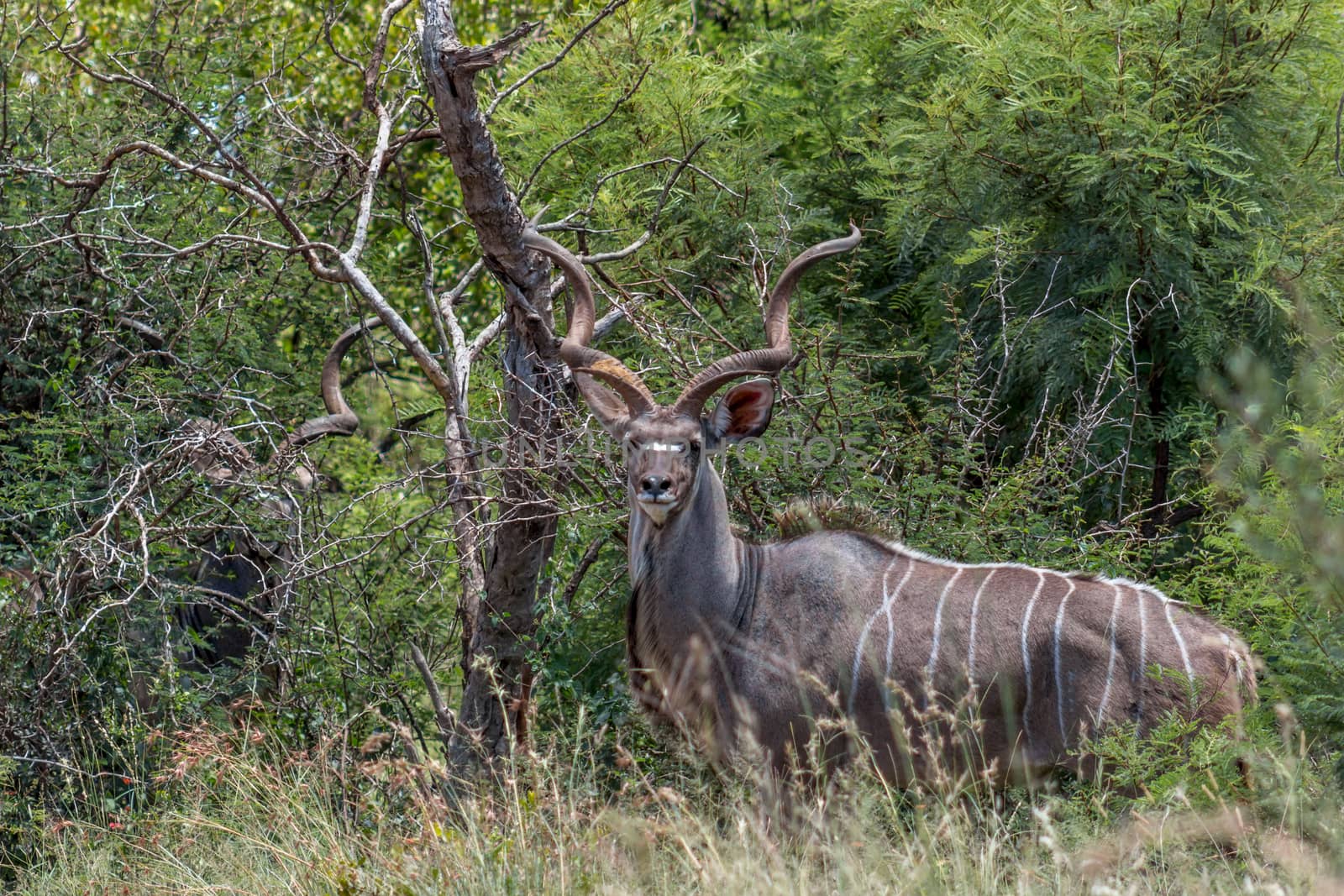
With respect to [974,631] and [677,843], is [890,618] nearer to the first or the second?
[974,631]

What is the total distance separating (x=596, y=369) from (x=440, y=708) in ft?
4.62

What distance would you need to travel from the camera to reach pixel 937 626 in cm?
401

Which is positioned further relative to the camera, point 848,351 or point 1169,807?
point 848,351

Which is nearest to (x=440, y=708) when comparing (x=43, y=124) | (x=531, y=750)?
(x=531, y=750)

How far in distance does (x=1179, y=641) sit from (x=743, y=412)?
54.4 inches

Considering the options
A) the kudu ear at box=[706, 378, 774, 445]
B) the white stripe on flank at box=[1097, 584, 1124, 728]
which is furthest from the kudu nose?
the white stripe on flank at box=[1097, 584, 1124, 728]

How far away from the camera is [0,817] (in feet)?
14.9

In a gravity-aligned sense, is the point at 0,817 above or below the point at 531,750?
below

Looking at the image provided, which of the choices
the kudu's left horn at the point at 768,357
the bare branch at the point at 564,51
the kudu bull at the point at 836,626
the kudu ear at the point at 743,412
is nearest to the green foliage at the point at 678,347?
the kudu bull at the point at 836,626

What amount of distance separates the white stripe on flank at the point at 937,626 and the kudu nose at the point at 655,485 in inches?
33.9

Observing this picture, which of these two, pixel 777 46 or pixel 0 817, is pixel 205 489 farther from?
pixel 777 46

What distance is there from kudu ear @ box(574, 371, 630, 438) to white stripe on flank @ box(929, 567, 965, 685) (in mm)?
1043

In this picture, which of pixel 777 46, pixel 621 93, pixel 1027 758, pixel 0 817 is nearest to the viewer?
pixel 1027 758

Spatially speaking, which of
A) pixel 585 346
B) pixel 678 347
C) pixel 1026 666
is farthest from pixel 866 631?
pixel 678 347
